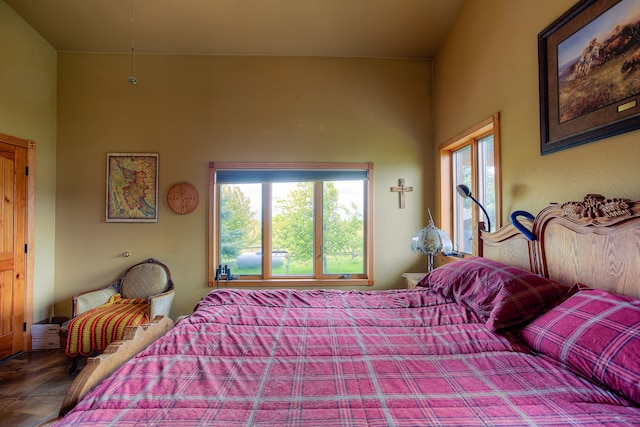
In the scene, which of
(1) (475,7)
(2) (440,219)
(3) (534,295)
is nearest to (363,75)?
(1) (475,7)

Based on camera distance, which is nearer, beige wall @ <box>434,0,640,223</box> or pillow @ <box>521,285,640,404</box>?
pillow @ <box>521,285,640,404</box>

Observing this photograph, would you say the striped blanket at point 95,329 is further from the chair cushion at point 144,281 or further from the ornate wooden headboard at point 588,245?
the ornate wooden headboard at point 588,245

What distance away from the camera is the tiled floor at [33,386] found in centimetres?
200

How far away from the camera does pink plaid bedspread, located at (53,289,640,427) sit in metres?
0.83

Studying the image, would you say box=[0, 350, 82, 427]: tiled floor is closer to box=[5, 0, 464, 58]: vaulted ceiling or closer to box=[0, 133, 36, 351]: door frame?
box=[0, 133, 36, 351]: door frame

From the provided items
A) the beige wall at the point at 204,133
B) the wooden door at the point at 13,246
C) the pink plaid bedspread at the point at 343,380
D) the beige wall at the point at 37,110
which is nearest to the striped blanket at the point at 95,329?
the beige wall at the point at 204,133

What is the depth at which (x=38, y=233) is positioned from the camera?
3078 millimetres

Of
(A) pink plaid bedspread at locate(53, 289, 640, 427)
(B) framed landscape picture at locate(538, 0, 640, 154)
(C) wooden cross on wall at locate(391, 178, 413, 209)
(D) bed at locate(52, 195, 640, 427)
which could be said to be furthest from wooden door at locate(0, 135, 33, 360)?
(B) framed landscape picture at locate(538, 0, 640, 154)

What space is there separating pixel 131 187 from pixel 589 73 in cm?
397

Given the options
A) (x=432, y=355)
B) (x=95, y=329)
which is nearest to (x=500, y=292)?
(x=432, y=355)

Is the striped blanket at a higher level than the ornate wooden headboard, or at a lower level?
lower

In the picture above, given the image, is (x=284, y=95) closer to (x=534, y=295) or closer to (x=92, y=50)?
(x=92, y=50)

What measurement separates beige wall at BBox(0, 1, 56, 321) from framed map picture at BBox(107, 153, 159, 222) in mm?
604

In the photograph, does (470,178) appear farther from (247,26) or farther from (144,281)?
(144,281)
